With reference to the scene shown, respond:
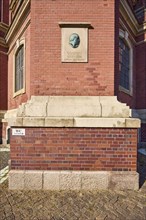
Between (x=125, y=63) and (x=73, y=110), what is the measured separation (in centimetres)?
637

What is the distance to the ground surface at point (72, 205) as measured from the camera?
3336 mm

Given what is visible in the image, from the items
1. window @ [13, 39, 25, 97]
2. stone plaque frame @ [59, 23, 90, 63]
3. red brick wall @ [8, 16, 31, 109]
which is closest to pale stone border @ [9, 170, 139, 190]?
stone plaque frame @ [59, 23, 90, 63]

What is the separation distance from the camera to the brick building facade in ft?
14.7

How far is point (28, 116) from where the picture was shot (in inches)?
183

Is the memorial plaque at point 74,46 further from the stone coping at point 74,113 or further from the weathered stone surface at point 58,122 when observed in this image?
the weathered stone surface at point 58,122

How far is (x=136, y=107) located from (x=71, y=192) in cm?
754

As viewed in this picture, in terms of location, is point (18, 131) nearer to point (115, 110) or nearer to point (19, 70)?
point (115, 110)

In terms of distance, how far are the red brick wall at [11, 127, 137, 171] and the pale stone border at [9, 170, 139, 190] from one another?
155 millimetres

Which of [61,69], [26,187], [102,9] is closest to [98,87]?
[61,69]

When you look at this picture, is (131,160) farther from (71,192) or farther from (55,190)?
(55,190)

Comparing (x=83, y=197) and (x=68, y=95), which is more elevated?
(x=68, y=95)

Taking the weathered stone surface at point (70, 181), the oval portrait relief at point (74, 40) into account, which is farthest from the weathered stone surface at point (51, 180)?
the oval portrait relief at point (74, 40)

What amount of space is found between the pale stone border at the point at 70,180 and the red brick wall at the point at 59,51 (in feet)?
7.08

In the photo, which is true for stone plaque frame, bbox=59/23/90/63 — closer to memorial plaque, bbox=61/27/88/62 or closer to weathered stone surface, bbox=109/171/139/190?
memorial plaque, bbox=61/27/88/62
